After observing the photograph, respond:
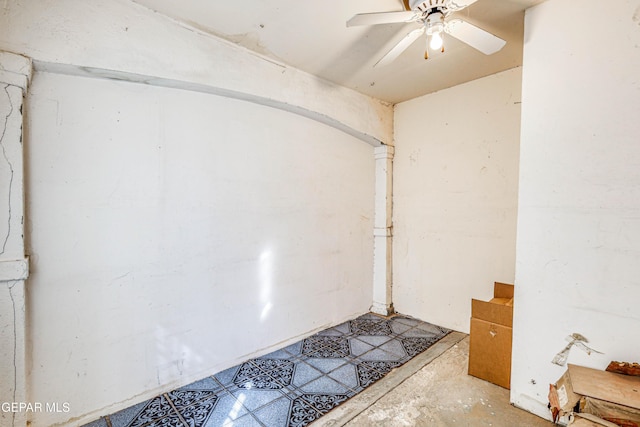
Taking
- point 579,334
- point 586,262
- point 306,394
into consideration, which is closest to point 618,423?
point 579,334

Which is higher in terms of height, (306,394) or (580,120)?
(580,120)

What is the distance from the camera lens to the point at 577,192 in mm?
1674

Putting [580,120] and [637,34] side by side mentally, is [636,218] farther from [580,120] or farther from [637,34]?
[637,34]

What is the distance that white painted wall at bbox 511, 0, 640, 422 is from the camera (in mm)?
1526

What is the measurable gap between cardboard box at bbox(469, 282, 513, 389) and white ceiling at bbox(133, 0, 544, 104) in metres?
2.02

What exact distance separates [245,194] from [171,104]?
0.85 meters

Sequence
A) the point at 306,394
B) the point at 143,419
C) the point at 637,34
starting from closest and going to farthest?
the point at 637,34 → the point at 143,419 → the point at 306,394

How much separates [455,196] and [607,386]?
6.58 feet

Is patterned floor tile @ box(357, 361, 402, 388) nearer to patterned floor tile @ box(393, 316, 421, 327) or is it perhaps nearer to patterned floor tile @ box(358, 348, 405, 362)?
patterned floor tile @ box(358, 348, 405, 362)

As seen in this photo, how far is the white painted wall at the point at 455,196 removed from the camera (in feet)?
9.11

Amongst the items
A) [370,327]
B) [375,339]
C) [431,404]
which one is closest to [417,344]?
[375,339]

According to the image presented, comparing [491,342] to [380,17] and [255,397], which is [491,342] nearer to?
[255,397]

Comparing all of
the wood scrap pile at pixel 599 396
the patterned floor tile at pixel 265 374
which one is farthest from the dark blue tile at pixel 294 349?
the wood scrap pile at pixel 599 396

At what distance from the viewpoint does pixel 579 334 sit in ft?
5.47
